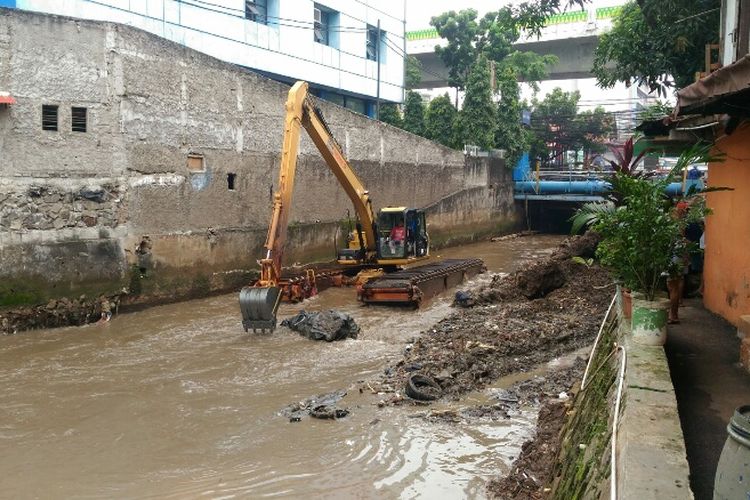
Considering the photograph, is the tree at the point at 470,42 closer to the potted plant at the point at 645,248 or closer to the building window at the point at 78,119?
the building window at the point at 78,119

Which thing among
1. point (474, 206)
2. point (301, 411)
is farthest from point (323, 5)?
point (301, 411)

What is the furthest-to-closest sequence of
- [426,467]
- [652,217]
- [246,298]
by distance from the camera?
[246,298] → [426,467] → [652,217]

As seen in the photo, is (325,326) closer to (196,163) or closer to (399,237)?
(399,237)

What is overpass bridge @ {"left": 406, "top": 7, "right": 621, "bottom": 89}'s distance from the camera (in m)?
30.7

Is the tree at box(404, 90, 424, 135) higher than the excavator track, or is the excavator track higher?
the tree at box(404, 90, 424, 135)

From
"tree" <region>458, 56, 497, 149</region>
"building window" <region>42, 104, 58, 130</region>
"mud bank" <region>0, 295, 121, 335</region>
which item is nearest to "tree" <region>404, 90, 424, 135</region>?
"tree" <region>458, 56, 497, 149</region>

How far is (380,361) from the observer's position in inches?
388

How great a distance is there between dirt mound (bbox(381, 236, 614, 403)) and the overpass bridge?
17271 millimetres

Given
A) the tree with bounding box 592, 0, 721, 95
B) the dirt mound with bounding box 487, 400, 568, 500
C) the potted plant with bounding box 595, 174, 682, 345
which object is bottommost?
the dirt mound with bounding box 487, 400, 568, 500

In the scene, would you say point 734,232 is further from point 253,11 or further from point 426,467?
point 253,11

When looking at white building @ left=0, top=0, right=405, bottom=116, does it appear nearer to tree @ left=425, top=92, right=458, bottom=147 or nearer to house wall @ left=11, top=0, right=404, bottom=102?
house wall @ left=11, top=0, right=404, bottom=102

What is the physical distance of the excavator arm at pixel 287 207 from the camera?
11211 millimetres

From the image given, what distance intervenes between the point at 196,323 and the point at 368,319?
11.5 feet

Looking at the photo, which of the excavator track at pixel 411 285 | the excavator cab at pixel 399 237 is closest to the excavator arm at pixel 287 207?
the excavator cab at pixel 399 237
